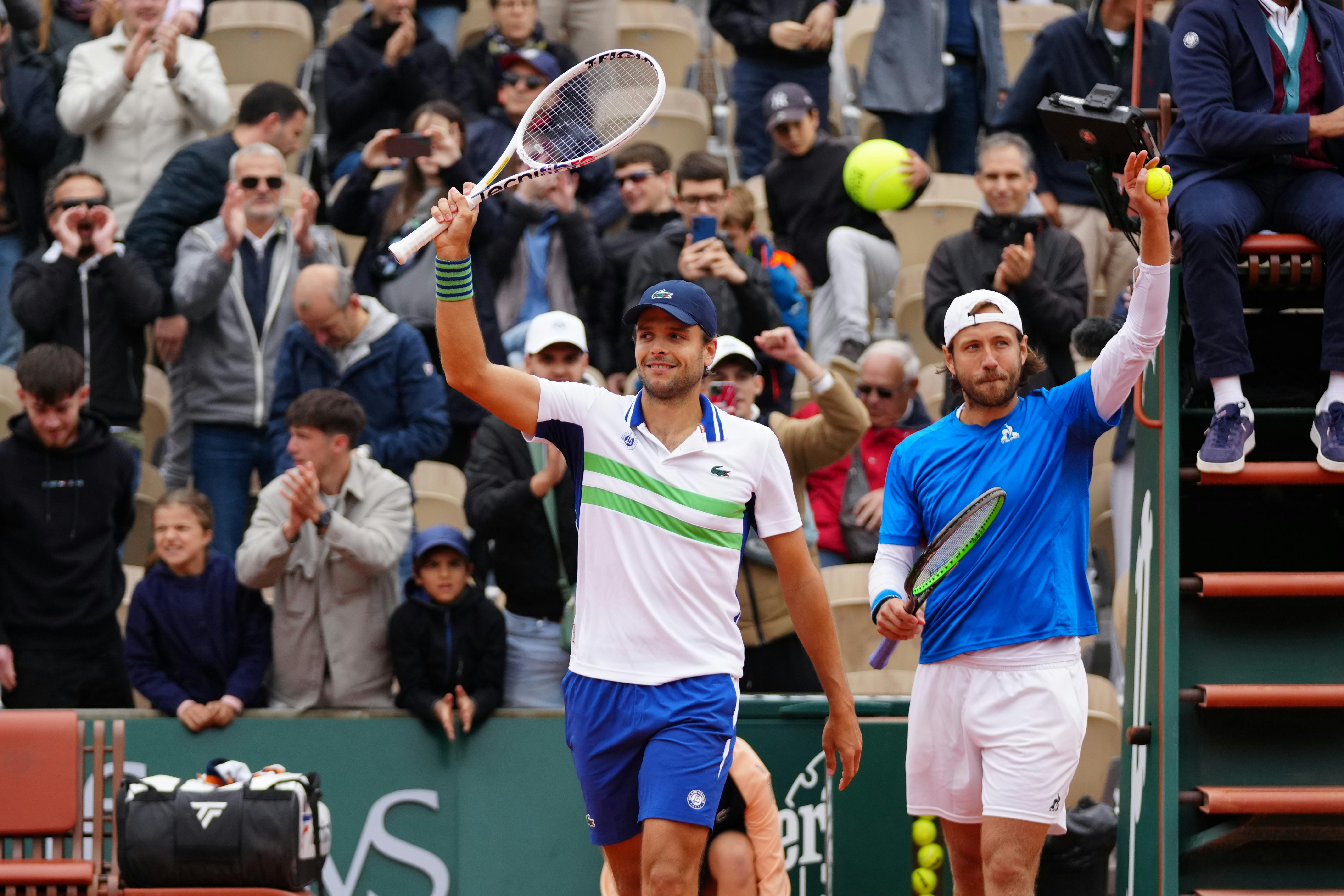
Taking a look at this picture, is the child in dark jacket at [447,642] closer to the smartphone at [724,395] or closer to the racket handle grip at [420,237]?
the smartphone at [724,395]

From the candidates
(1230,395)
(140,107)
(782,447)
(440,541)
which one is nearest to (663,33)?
(140,107)

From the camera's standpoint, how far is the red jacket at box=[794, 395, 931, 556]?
8.18m

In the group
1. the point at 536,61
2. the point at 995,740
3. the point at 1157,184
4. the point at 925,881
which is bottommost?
the point at 925,881

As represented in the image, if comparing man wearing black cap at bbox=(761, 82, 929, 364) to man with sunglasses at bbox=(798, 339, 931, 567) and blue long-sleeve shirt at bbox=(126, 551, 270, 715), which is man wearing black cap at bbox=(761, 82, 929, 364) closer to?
man with sunglasses at bbox=(798, 339, 931, 567)

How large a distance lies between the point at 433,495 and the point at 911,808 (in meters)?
4.33

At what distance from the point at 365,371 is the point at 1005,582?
3721 millimetres

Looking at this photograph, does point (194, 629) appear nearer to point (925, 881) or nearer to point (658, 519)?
point (658, 519)

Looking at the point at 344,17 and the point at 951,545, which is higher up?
the point at 344,17

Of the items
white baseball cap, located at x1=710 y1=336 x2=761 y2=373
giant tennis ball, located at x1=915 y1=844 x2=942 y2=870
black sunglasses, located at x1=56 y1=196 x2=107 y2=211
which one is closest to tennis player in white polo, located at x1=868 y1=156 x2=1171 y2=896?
giant tennis ball, located at x1=915 y1=844 x2=942 y2=870

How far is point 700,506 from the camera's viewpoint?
5043mm

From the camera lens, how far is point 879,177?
31.4 feet

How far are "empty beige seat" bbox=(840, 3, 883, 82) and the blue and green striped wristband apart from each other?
29.0 feet

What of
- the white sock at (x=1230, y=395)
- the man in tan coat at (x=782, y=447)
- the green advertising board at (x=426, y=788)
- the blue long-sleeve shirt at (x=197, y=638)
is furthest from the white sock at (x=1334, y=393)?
the blue long-sleeve shirt at (x=197, y=638)

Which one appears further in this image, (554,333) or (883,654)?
(554,333)
